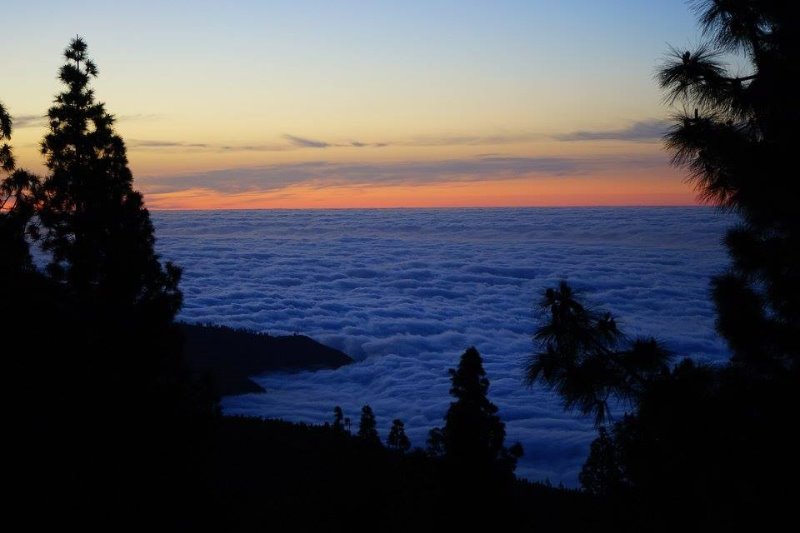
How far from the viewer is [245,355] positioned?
37.8m

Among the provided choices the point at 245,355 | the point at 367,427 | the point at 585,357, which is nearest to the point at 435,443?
the point at 367,427

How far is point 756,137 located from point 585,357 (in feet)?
10.2

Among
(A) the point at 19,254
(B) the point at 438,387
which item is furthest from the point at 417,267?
(A) the point at 19,254

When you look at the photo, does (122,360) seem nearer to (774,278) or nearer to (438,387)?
(774,278)

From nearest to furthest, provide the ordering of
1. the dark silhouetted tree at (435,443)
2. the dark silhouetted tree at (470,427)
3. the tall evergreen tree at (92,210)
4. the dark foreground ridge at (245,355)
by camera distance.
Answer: the dark silhouetted tree at (470,427)
the dark silhouetted tree at (435,443)
the tall evergreen tree at (92,210)
the dark foreground ridge at (245,355)

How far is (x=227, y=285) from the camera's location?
236 feet

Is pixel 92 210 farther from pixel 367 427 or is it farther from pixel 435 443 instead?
pixel 435 443

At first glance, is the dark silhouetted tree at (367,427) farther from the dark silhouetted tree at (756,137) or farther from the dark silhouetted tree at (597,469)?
the dark silhouetted tree at (756,137)

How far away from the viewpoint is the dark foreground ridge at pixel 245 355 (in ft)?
107

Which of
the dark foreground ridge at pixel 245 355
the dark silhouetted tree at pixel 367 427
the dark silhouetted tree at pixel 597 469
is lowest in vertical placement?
the dark foreground ridge at pixel 245 355

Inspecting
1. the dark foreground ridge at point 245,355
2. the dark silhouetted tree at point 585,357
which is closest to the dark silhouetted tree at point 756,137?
the dark silhouetted tree at point 585,357

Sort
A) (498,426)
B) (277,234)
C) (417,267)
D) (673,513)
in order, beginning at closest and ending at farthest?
(673,513) < (498,426) < (417,267) < (277,234)

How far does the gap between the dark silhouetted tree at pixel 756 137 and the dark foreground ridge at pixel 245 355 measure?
1008 inches

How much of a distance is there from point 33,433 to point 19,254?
4.90m
